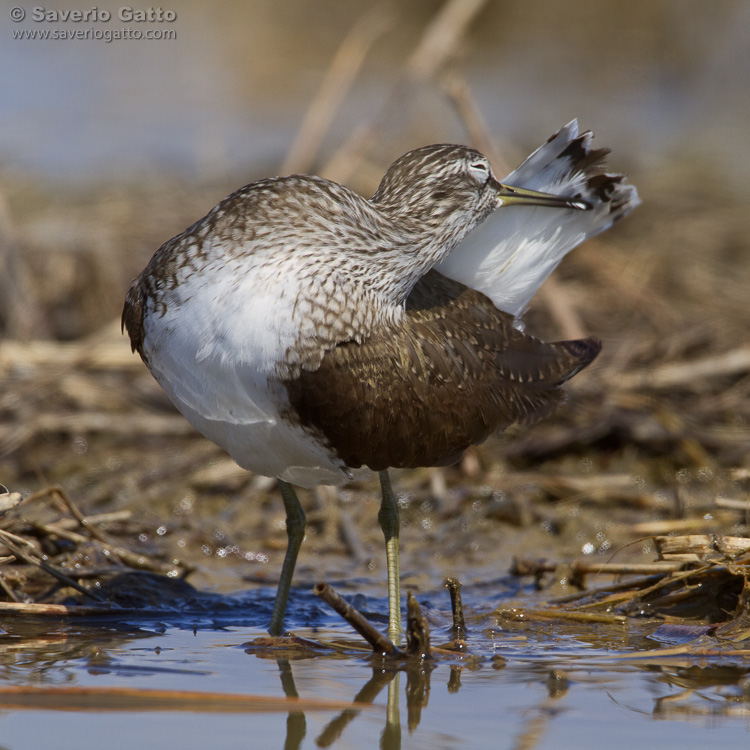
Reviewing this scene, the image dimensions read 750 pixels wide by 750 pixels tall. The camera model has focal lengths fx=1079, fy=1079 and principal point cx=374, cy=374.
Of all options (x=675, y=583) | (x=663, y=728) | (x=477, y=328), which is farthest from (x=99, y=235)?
(x=663, y=728)

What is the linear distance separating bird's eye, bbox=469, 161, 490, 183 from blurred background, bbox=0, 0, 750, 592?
5.50ft

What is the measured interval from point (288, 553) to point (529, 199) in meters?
1.84

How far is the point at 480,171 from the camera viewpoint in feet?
14.6

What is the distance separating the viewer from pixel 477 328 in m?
4.55

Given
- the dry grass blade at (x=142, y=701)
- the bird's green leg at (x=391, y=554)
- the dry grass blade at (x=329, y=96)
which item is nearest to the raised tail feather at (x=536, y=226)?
the bird's green leg at (x=391, y=554)

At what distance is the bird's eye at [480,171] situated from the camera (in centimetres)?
444

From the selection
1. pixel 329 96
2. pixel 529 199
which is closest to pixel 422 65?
pixel 329 96

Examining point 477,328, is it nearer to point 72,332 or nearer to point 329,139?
point 72,332

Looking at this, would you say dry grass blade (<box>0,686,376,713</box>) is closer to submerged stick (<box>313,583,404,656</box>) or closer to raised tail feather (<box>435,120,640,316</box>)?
submerged stick (<box>313,583,404,656</box>)

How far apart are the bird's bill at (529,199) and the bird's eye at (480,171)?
0.11m

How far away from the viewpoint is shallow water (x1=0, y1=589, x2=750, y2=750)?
2.94 metres

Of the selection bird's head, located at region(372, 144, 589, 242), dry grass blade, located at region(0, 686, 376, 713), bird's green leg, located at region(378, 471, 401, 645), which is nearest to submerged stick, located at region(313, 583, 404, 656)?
dry grass blade, located at region(0, 686, 376, 713)

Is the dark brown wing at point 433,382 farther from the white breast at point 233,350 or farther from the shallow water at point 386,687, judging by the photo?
the shallow water at point 386,687

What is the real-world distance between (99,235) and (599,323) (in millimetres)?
3940
